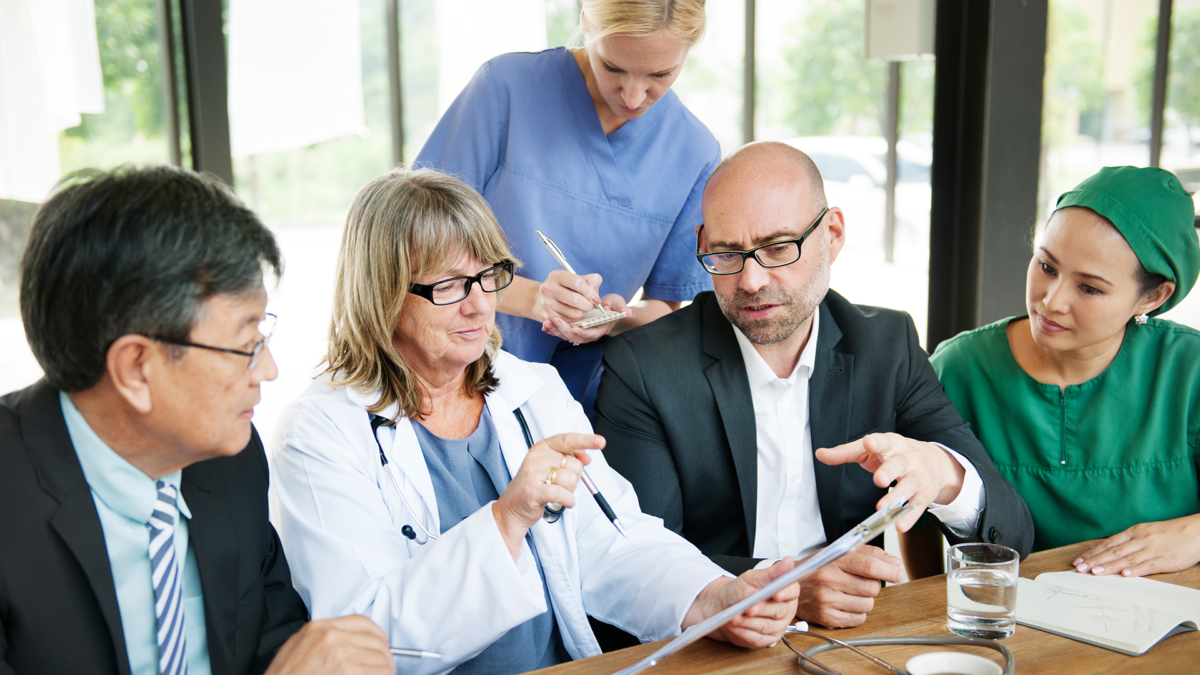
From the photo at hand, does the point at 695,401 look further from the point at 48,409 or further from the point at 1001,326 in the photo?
the point at 48,409

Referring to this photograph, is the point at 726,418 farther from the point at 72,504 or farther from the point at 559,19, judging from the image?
the point at 559,19

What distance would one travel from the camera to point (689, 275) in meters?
2.55

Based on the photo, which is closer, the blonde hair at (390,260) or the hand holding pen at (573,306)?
the blonde hair at (390,260)

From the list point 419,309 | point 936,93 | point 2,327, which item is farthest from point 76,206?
point 2,327

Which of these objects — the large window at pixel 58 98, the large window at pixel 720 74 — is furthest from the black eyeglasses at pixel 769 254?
the large window at pixel 720 74

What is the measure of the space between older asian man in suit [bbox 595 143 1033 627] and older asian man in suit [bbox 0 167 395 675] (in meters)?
0.93

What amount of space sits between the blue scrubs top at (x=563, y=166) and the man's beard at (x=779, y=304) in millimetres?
461

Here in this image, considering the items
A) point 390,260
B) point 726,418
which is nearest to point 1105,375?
point 726,418

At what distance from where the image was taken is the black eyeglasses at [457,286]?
1.76 metres

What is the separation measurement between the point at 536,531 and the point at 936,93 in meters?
2.50

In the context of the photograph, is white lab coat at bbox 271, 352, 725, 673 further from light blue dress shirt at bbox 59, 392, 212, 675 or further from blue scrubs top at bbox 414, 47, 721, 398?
blue scrubs top at bbox 414, 47, 721, 398

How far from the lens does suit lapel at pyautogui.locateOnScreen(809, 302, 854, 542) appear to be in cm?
203

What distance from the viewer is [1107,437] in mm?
2070

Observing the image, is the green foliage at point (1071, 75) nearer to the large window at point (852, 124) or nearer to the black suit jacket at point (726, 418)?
the large window at point (852, 124)
